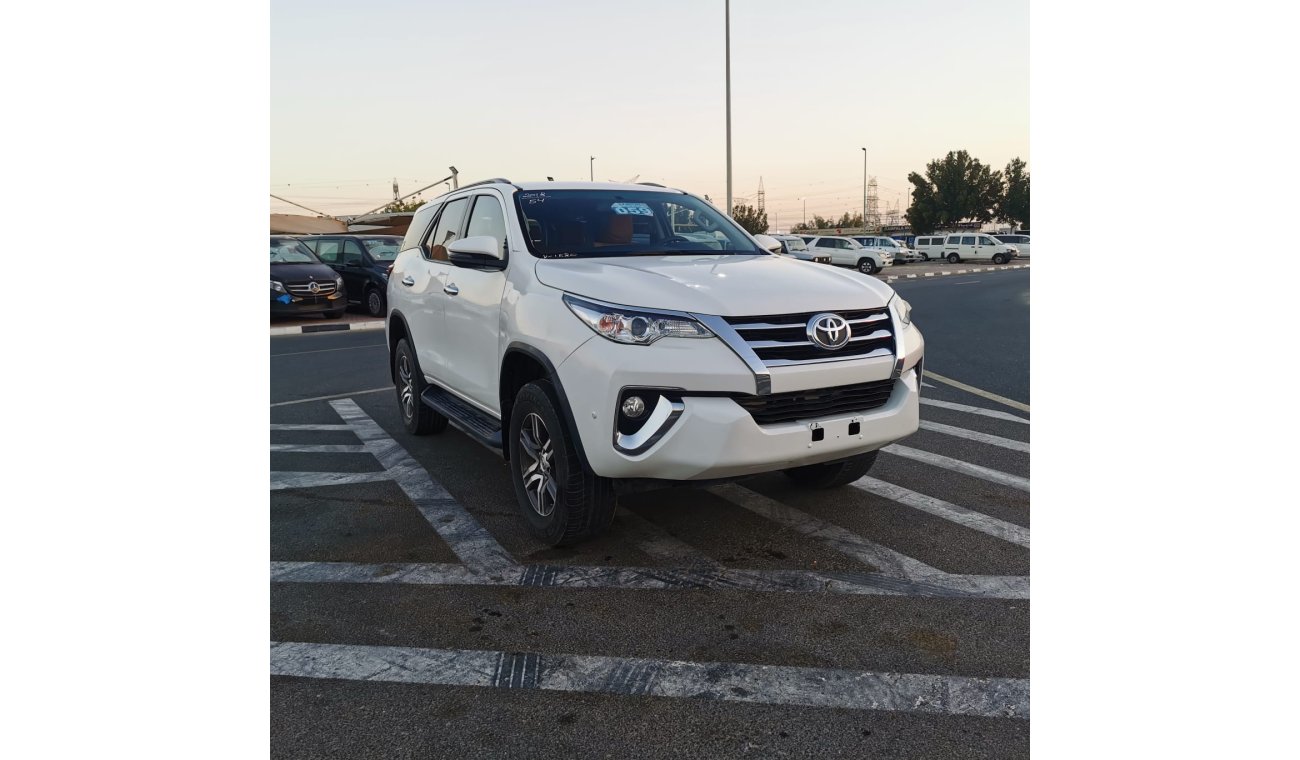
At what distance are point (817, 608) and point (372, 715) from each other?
1707 millimetres

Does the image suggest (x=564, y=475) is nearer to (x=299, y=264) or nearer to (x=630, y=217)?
(x=630, y=217)

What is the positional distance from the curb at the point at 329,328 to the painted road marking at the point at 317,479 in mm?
10781

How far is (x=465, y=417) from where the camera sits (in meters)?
5.25

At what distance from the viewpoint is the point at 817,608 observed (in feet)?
11.6

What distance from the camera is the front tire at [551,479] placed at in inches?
156

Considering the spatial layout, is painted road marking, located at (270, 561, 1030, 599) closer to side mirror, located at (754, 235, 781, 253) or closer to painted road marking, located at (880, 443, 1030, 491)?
painted road marking, located at (880, 443, 1030, 491)

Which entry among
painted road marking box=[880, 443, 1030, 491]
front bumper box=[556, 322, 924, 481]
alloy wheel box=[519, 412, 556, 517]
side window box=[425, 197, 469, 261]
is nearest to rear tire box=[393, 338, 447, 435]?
side window box=[425, 197, 469, 261]

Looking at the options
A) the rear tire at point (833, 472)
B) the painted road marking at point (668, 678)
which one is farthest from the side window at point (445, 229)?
the painted road marking at point (668, 678)

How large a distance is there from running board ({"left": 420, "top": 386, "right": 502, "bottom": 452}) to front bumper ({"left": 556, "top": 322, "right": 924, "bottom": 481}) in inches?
40.7

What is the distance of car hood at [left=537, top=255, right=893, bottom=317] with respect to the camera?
12.3ft

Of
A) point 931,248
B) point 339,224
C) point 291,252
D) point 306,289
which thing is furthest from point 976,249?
point 306,289

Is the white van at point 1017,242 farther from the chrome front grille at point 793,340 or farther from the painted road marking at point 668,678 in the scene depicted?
the painted road marking at point 668,678

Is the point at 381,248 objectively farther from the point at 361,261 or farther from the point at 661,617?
the point at 661,617

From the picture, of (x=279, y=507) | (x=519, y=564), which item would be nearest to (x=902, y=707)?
(x=519, y=564)
